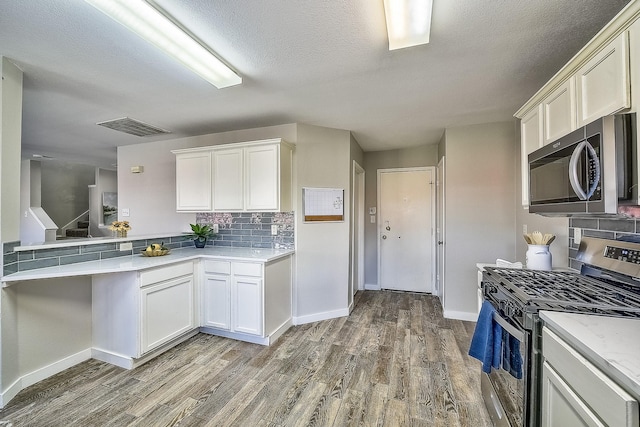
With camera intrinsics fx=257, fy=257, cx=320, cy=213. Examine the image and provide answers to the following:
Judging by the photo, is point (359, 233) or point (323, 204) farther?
point (359, 233)

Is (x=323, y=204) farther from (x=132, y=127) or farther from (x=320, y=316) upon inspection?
(x=132, y=127)

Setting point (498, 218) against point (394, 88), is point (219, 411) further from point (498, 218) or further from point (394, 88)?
point (498, 218)

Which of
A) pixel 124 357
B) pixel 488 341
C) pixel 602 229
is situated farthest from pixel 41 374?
pixel 602 229

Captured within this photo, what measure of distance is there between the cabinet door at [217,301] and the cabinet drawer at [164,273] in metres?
0.24

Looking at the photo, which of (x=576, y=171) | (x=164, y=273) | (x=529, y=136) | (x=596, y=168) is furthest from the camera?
(x=164, y=273)

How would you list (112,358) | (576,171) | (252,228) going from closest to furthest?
1. (576,171)
2. (112,358)
3. (252,228)

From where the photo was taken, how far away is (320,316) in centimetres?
321

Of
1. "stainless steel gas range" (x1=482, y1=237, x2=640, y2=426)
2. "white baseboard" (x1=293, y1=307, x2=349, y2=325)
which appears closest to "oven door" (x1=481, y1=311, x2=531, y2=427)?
"stainless steel gas range" (x1=482, y1=237, x2=640, y2=426)

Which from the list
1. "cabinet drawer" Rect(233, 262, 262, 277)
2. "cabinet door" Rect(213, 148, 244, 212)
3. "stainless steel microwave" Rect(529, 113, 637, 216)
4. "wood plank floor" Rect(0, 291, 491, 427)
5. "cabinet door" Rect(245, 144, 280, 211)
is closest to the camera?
"stainless steel microwave" Rect(529, 113, 637, 216)

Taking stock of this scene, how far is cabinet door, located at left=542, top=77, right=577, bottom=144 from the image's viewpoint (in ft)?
4.72

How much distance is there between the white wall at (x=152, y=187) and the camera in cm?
386

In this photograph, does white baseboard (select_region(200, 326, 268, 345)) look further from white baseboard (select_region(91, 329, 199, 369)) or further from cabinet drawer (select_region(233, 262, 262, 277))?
cabinet drawer (select_region(233, 262, 262, 277))

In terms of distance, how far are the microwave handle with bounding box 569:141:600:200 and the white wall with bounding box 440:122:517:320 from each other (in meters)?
1.92

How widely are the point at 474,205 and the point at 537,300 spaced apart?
7.18 feet
